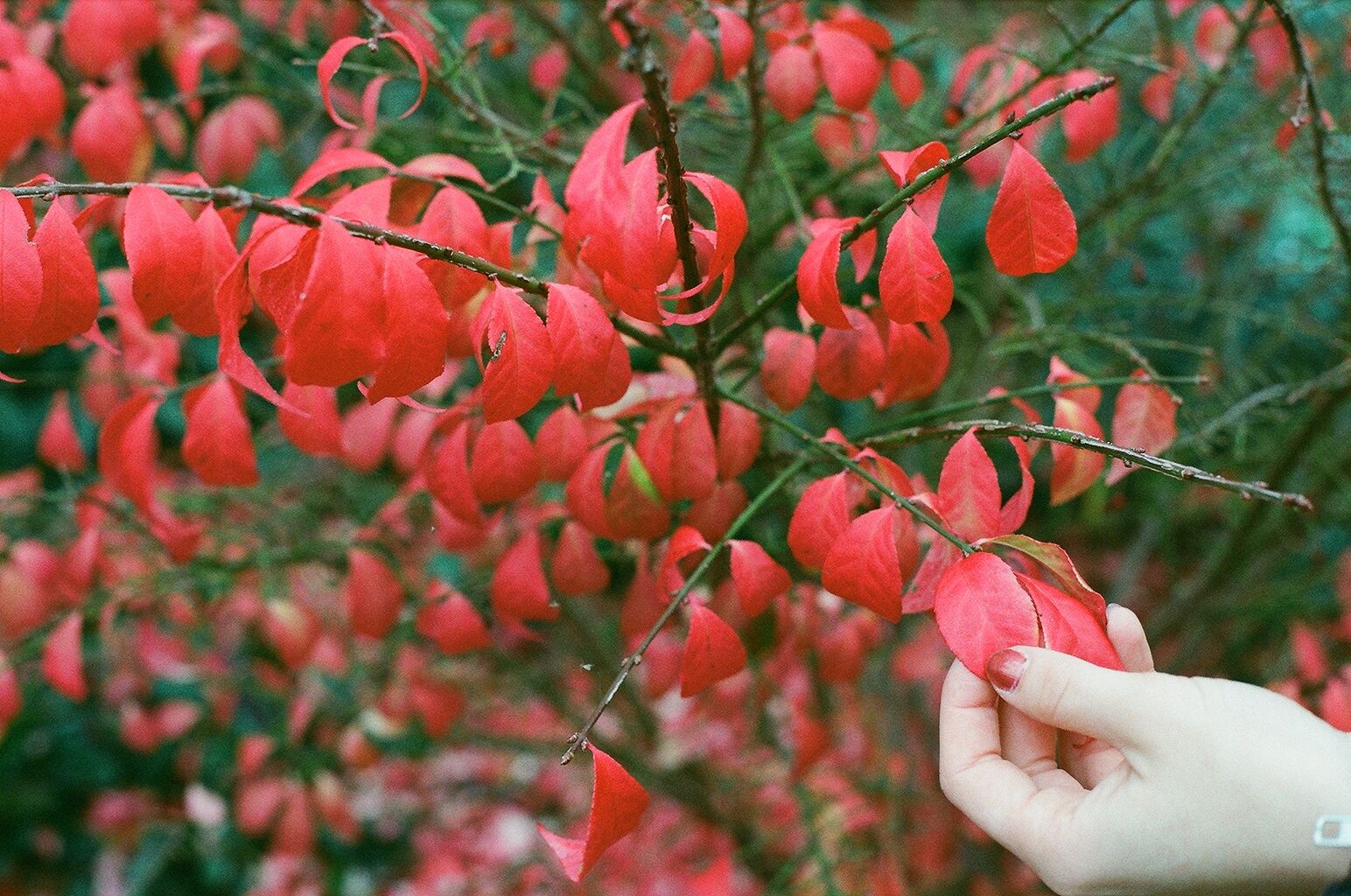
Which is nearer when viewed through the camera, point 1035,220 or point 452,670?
point 1035,220

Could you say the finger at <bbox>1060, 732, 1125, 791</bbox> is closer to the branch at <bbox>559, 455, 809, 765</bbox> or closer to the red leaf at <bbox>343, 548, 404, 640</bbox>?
the branch at <bbox>559, 455, 809, 765</bbox>

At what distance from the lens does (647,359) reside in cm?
108

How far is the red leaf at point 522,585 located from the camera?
99cm

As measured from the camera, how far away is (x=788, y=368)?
873 mm

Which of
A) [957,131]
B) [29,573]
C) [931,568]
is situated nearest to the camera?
[931,568]

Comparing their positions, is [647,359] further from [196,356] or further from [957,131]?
[196,356]

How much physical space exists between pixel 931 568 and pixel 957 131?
562 mm

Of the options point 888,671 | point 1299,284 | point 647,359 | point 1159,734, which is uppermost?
point 1159,734

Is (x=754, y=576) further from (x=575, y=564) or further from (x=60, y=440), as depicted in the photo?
(x=60, y=440)

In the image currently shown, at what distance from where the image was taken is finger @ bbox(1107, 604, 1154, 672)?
0.69 metres

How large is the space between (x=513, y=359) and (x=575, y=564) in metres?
0.39

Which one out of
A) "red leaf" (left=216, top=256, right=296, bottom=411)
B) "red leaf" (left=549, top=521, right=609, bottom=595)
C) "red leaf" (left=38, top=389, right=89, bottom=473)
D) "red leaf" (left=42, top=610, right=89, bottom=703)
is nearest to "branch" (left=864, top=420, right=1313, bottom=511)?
"red leaf" (left=549, top=521, right=609, bottom=595)

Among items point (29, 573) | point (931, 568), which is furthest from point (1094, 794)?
point (29, 573)

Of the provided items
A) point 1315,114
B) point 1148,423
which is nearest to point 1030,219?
point 1148,423
